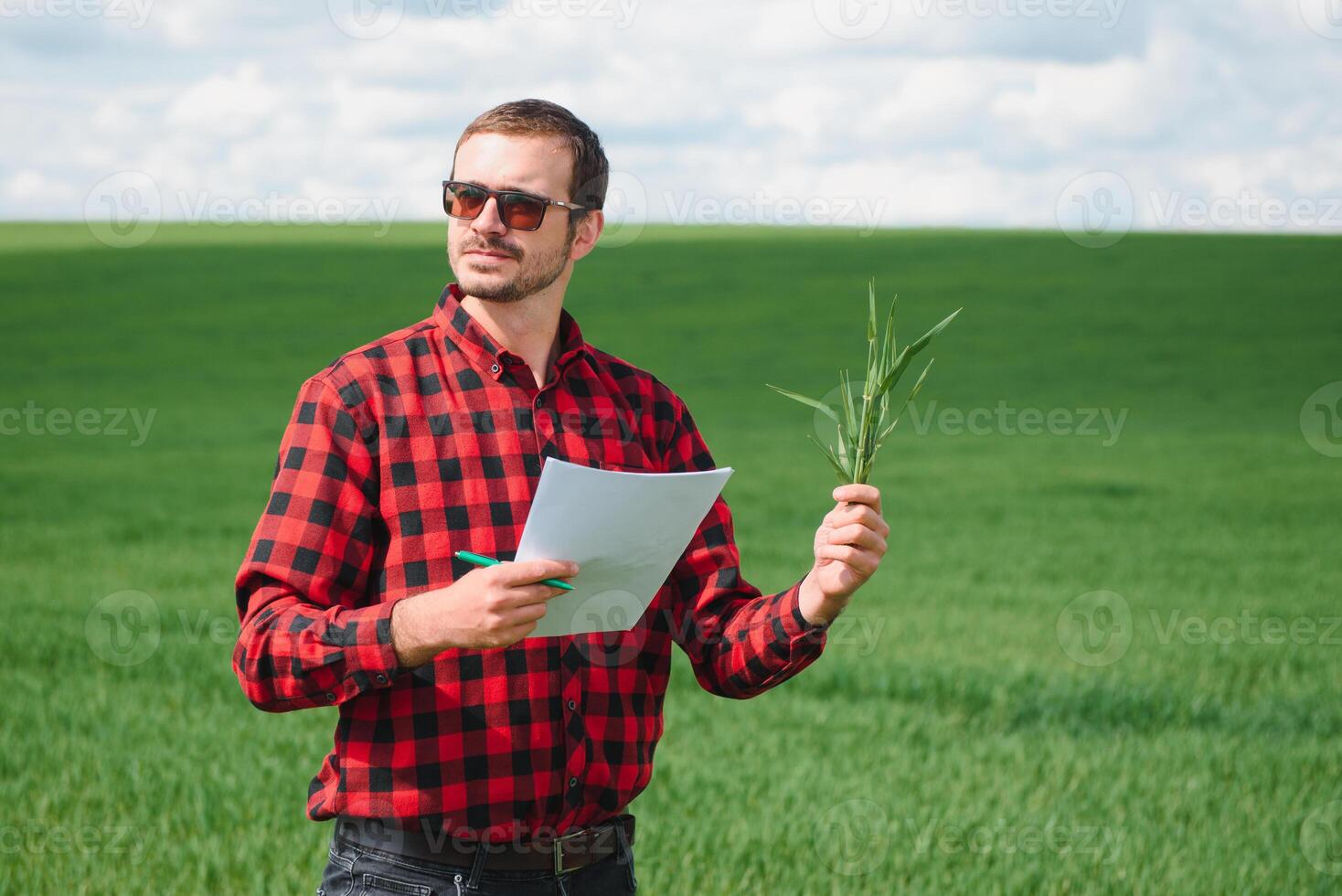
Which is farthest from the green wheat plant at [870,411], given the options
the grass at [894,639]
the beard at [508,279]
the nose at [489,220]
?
the grass at [894,639]

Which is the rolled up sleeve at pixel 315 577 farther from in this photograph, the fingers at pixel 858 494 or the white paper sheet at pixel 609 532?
the fingers at pixel 858 494

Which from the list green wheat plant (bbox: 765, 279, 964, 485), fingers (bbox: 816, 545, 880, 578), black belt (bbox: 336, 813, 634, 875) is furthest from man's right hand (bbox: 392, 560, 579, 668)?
green wheat plant (bbox: 765, 279, 964, 485)

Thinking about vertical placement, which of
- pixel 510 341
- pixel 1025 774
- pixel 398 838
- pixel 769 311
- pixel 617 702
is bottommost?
pixel 1025 774

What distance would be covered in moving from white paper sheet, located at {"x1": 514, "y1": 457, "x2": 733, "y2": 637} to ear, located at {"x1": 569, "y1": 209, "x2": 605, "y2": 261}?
681 millimetres

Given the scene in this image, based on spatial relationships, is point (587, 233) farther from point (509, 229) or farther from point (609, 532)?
point (609, 532)

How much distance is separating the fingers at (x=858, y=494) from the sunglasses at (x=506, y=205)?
83 centimetres

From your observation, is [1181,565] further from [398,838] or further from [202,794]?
[398,838]

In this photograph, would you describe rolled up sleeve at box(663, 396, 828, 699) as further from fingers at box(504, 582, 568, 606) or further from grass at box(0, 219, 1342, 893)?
grass at box(0, 219, 1342, 893)

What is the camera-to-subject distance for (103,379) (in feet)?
95.2

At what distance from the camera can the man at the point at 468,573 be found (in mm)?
2551

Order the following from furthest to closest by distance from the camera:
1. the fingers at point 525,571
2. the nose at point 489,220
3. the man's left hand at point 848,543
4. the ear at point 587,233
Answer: the ear at point 587,233
the nose at point 489,220
the man's left hand at point 848,543
the fingers at point 525,571

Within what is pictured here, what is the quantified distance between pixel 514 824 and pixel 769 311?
35.6 metres

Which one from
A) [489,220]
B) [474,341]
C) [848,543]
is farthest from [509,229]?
[848,543]

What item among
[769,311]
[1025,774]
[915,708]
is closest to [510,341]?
[1025,774]
